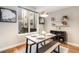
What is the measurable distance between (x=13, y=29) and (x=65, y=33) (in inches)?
32.6

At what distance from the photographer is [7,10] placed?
1.11 meters

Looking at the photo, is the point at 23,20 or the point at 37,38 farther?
the point at 37,38

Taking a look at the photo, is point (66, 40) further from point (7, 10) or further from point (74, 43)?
point (7, 10)

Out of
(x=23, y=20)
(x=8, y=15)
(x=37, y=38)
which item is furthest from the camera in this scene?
(x=37, y=38)

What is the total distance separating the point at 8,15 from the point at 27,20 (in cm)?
29

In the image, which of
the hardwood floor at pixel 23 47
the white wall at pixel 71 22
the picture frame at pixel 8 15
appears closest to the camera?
the picture frame at pixel 8 15

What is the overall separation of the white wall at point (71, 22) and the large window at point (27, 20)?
0.23 metres

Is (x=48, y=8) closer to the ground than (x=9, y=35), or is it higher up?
higher up

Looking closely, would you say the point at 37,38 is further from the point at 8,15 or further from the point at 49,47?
the point at 8,15

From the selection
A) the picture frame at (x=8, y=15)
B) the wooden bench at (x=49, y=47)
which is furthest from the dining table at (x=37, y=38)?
the picture frame at (x=8, y=15)

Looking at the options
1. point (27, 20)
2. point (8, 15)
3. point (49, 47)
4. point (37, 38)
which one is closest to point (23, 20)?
point (27, 20)

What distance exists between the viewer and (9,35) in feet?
3.80

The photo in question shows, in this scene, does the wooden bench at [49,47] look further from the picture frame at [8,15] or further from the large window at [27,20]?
the picture frame at [8,15]

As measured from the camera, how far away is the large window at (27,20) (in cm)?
121
